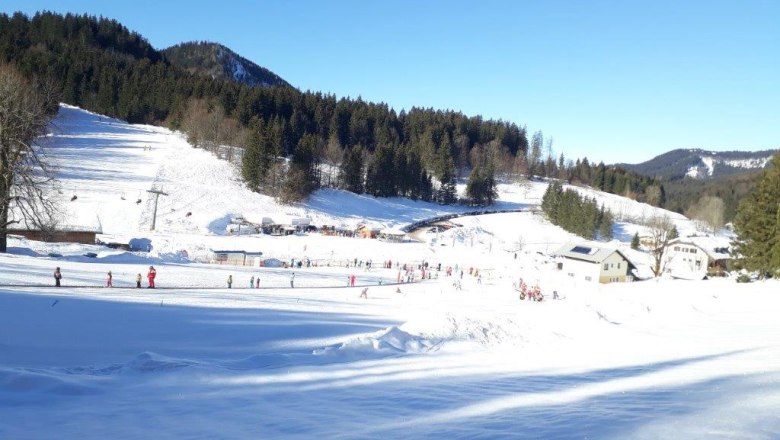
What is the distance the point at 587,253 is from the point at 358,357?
43.0m

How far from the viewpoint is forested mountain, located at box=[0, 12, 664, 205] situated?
8050 cm

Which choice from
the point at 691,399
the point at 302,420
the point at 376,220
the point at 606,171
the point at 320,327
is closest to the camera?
the point at 302,420

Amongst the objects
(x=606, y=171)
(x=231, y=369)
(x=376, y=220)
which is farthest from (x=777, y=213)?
(x=606, y=171)

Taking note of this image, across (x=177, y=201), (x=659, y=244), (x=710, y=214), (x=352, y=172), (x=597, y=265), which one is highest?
(x=710, y=214)

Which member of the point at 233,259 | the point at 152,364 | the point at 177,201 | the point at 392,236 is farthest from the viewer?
the point at 177,201

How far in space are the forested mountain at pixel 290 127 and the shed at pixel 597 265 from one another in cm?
3715

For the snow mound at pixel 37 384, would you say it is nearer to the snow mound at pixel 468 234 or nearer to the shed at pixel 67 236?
the shed at pixel 67 236

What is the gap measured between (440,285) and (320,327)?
1976cm

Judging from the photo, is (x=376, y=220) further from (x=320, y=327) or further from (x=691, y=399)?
(x=691, y=399)

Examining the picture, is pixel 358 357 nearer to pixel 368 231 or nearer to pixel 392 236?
pixel 392 236

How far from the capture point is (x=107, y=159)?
71.9m

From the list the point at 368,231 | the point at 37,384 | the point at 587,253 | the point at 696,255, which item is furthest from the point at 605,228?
the point at 37,384

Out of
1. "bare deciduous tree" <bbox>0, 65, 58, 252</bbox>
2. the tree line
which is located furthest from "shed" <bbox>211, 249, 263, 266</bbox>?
the tree line

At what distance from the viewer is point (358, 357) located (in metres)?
11.9
